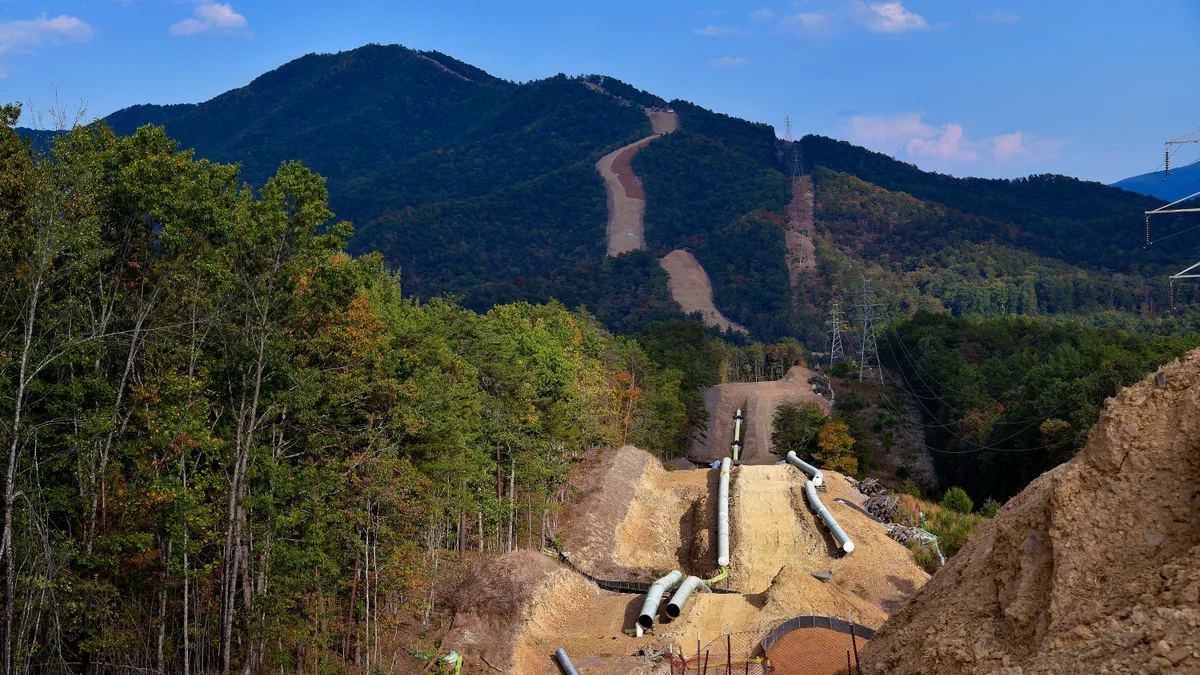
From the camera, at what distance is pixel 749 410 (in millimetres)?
92000

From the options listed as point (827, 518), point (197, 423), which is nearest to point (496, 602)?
point (197, 423)

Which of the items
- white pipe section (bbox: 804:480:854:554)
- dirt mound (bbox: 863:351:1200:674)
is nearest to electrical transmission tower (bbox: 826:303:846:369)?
white pipe section (bbox: 804:480:854:554)

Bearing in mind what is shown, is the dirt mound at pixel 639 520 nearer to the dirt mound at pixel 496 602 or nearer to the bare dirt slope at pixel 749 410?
the dirt mound at pixel 496 602

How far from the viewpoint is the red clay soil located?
25.1m

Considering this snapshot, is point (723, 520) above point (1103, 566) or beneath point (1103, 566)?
beneath

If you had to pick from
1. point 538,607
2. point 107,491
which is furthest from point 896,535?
point 107,491

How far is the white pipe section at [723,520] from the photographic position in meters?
41.5

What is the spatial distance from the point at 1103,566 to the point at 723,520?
29322 mm

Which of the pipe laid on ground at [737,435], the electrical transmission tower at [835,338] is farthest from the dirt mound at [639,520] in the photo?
the electrical transmission tower at [835,338]

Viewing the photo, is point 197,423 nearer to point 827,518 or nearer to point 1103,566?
point 1103,566

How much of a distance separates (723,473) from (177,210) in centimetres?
3376

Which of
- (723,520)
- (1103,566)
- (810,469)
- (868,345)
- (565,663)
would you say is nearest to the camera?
(1103,566)

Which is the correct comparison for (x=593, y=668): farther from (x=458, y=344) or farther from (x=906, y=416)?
(x=906, y=416)

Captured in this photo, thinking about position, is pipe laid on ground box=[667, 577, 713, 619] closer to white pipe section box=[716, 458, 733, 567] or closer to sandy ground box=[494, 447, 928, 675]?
sandy ground box=[494, 447, 928, 675]
